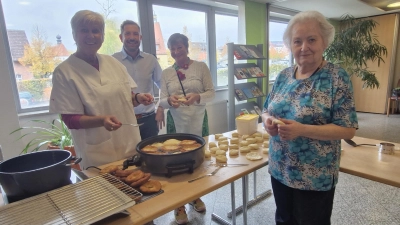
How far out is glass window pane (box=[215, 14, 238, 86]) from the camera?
4230mm

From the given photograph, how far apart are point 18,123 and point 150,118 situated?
4.31ft

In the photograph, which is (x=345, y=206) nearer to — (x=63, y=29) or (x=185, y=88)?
(x=185, y=88)

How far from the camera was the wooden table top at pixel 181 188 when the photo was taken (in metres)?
0.83

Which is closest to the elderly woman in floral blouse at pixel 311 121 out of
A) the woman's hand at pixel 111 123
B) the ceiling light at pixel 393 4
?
the woman's hand at pixel 111 123

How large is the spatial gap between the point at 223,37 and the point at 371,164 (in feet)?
11.5

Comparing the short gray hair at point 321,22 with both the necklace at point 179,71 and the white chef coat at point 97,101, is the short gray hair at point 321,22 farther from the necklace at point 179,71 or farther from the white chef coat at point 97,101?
the necklace at point 179,71

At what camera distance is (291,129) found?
3.16ft

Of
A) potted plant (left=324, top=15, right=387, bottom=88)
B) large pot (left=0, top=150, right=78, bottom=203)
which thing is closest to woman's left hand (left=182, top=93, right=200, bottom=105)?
large pot (left=0, top=150, right=78, bottom=203)

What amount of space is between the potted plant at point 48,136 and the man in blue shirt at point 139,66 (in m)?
0.84

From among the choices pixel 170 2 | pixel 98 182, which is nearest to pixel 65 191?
pixel 98 182

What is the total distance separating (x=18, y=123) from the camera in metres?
2.23

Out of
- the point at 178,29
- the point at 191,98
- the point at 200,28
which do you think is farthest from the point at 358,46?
the point at 191,98

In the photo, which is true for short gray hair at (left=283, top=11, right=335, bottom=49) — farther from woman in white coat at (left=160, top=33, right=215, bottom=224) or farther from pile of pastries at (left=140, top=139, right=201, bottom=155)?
woman in white coat at (left=160, top=33, right=215, bottom=224)

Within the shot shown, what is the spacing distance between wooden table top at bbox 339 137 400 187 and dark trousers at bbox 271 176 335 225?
8.9 inches
